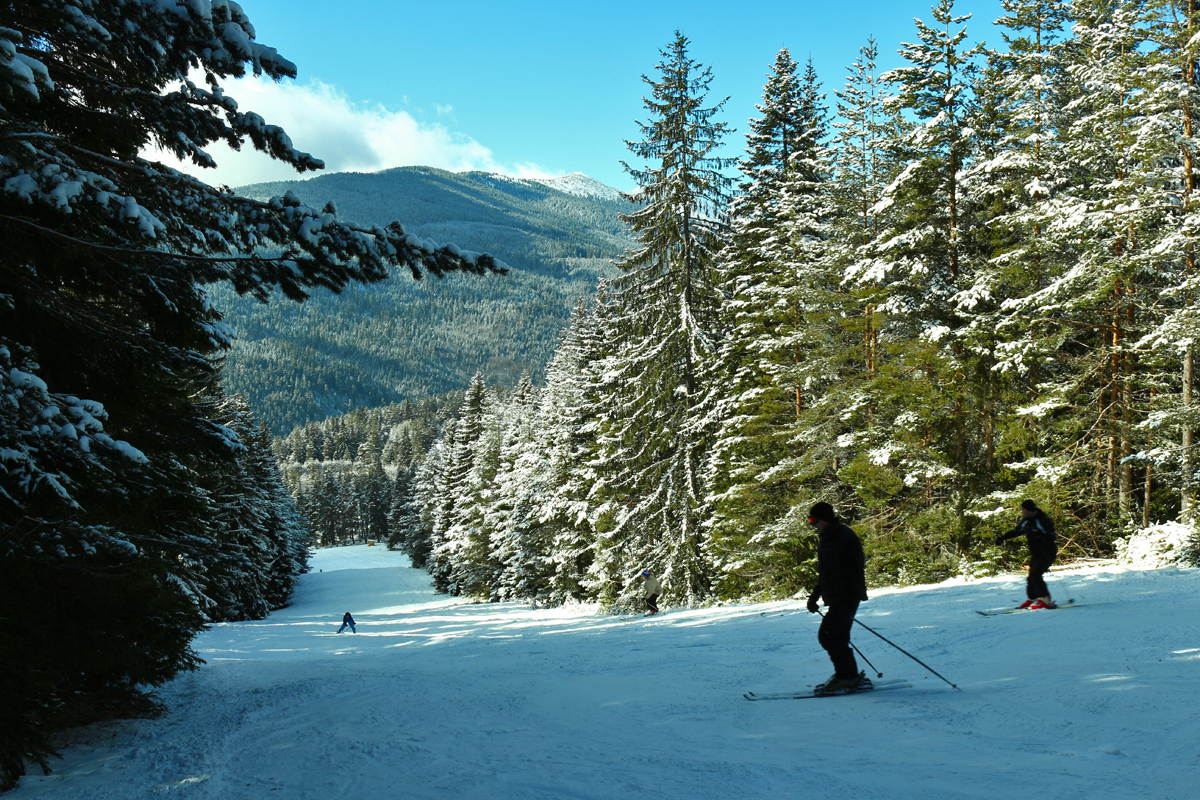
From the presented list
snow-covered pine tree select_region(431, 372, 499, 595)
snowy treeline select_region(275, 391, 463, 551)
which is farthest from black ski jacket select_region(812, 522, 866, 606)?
snowy treeline select_region(275, 391, 463, 551)

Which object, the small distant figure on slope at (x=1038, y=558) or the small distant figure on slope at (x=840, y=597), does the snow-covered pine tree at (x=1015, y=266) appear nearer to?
the small distant figure on slope at (x=1038, y=558)

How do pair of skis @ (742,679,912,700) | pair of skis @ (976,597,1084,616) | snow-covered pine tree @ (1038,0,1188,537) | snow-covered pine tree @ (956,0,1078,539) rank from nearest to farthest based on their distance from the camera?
pair of skis @ (742,679,912,700) → pair of skis @ (976,597,1084,616) → snow-covered pine tree @ (1038,0,1188,537) → snow-covered pine tree @ (956,0,1078,539)

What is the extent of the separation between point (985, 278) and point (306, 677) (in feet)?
49.5

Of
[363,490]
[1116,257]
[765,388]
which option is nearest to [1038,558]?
[1116,257]

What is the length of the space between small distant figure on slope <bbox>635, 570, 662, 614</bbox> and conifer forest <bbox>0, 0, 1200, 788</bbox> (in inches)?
18.7

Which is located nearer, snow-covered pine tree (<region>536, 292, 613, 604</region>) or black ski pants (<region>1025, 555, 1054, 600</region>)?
black ski pants (<region>1025, 555, 1054, 600</region>)

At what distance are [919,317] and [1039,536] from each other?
26.0ft

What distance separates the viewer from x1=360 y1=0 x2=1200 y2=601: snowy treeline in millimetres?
14445

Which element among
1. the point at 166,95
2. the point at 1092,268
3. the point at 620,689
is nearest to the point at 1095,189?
the point at 1092,268

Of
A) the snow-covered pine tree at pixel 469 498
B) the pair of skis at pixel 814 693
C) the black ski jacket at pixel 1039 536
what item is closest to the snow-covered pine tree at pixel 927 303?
the black ski jacket at pixel 1039 536

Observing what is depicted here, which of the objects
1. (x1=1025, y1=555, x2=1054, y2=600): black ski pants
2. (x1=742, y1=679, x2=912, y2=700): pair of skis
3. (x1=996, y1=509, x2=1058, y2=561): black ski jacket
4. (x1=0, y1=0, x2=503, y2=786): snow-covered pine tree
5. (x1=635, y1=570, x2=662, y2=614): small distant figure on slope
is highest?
(x1=0, y1=0, x2=503, y2=786): snow-covered pine tree

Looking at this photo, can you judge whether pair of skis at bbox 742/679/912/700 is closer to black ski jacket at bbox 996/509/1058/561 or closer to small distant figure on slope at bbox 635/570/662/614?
black ski jacket at bbox 996/509/1058/561

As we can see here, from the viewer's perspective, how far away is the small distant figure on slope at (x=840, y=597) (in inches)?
250

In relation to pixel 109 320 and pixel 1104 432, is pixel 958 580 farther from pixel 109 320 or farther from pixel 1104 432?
pixel 109 320
